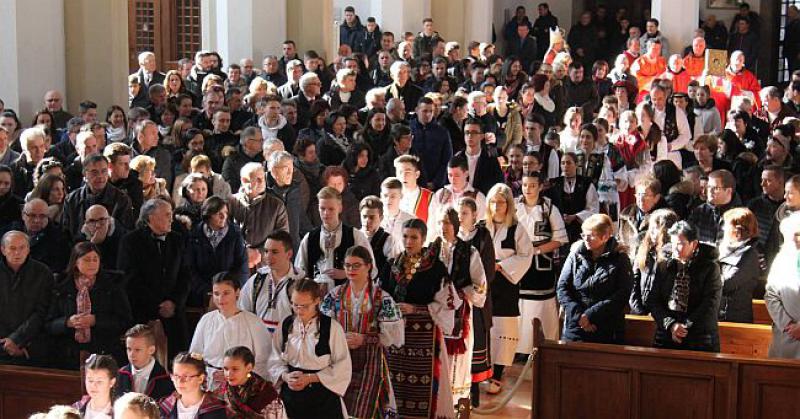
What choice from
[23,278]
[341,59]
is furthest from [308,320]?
[341,59]

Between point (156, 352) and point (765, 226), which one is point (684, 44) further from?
point (156, 352)

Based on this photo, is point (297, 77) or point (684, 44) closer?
point (297, 77)

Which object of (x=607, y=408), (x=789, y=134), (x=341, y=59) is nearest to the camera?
(x=607, y=408)

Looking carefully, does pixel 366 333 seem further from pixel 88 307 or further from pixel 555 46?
pixel 555 46

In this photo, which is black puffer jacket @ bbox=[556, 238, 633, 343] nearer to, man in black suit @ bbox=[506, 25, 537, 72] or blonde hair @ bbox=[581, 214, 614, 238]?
blonde hair @ bbox=[581, 214, 614, 238]

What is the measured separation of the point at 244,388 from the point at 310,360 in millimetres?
561

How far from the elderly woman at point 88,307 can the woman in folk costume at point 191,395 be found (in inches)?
60.2

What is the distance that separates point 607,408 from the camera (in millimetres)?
8195

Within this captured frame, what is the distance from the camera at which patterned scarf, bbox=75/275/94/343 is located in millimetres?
8180

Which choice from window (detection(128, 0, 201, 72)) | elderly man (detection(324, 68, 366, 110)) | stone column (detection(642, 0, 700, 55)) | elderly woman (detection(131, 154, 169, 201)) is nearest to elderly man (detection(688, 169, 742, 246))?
elderly woman (detection(131, 154, 169, 201))

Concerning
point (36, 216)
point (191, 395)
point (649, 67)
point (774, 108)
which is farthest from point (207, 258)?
point (649, 67)

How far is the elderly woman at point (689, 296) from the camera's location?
8188 millimetres

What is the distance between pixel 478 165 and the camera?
1187 cm

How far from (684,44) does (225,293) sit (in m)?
15.6
